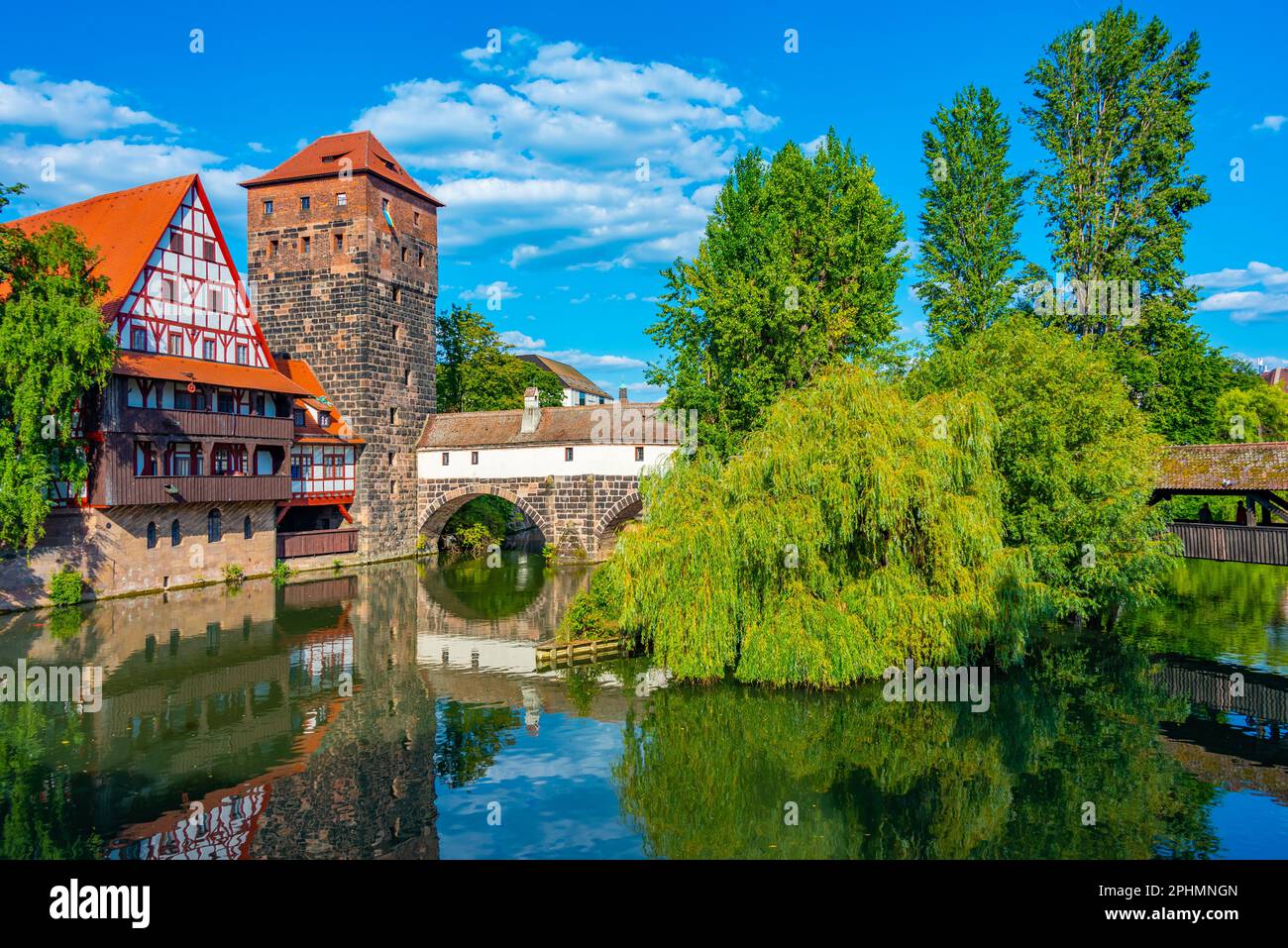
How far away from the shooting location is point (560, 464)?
140 ft

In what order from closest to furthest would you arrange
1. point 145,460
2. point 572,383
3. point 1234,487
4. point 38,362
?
point 1234,487, point 38,362, point 145,460, point 572,383

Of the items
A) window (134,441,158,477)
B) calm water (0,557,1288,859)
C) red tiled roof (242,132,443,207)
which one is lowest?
calm water (0,557,1288,859)

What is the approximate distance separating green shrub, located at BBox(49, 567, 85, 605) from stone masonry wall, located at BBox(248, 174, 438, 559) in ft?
47.8

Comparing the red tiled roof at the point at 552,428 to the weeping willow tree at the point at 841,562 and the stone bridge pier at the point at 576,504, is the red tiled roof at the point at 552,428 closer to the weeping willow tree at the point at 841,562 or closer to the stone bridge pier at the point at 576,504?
the stone bridge pier at the point at 576,504

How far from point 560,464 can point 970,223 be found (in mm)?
21330

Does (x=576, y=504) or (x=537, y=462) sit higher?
(x=537, y=462)

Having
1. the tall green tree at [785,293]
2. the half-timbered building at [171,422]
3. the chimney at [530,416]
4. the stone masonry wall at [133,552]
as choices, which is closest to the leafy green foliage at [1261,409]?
the tall green tree at [785,293]

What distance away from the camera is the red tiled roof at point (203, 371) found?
30111 mm

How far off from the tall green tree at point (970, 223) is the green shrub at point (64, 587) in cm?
3260

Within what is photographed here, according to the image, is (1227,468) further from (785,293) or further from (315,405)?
(315,405)

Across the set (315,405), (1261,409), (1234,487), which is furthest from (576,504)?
(1261,409)

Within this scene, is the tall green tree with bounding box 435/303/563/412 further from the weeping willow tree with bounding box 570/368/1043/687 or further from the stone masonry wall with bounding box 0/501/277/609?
the weeping willow tree with bounding box 570/368/1043/687

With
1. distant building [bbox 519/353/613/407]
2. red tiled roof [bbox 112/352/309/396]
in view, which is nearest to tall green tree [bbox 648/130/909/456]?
red tiled roof [bbox 112/352/309/396]

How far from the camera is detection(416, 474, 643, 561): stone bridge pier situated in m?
42.1
